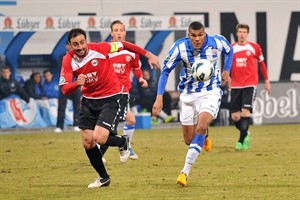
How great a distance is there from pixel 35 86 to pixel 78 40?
1573 centimetres

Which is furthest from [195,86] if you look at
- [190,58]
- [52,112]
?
[52,112]

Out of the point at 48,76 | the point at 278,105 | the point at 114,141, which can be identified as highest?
the point at 114,141

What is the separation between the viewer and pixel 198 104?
531 inches

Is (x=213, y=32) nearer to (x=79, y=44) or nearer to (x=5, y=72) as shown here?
(x=5, y=72)

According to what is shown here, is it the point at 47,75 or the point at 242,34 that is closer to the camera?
the point at 242,34

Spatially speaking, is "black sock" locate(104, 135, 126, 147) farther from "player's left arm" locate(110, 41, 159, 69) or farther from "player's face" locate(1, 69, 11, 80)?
"player's face" locate(1, 69, 11, 80)

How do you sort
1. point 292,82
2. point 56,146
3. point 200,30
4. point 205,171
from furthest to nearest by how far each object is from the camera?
point 292,82, point 56,146, point 205,171, point 200,30

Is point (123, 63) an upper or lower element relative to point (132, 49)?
lower

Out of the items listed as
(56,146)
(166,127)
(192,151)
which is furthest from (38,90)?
(192,151)

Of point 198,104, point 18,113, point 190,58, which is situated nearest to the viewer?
point 190,58

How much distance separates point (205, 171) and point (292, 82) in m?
15.6

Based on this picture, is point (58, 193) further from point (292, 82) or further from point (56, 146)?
point (292, 82)

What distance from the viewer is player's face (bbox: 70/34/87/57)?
12.4 metres

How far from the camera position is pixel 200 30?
42.8 feet
